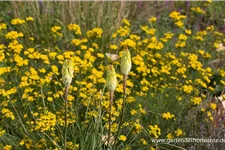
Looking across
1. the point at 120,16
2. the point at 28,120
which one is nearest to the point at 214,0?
the point at 120,16

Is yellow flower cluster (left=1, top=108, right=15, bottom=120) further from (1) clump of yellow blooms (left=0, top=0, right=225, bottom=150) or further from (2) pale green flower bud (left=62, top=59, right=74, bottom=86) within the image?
(2) pale green flower bud (left=62, top=59, right=74, bottom=86)

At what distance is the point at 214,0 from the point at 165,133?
152 inches

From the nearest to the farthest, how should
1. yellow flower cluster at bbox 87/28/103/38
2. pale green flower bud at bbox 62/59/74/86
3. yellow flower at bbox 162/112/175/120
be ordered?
1. pale green flower bud at bbox 62/59/74/86
2. yellow flower at bbox 162/112/175/120
3. yellow flower cluster at bbox 87/28/103/38

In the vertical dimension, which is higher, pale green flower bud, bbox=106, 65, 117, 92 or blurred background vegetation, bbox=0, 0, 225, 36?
pale green flower bud, bbox=106, 65, 117, 92

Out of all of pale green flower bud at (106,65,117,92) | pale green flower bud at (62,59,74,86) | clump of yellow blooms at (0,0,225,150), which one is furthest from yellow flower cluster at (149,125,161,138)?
pale green flower bud at (62,59,74,86)

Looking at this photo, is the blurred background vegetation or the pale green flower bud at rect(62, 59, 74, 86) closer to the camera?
the pale green flower bud at rect(62, 59, 74, 86)

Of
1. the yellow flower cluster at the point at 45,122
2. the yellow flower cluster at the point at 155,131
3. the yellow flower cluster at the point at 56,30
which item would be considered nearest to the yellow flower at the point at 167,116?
the yellow flower cluster at the point at 155,131

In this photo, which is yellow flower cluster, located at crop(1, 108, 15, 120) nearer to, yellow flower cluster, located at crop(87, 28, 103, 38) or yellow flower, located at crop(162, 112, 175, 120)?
yellow flower, located at crop(162, 112, 175, 120)

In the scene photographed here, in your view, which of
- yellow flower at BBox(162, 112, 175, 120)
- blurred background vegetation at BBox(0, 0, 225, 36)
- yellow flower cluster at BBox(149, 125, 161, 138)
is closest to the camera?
yellow flower cluster at BBox(149, 125, 161, 138)

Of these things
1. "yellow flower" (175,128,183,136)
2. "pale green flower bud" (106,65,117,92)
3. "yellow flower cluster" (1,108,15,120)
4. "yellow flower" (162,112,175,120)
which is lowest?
"yellow flower" (175,128,183,136)

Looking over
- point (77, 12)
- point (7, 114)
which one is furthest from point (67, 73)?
point (77, 12)

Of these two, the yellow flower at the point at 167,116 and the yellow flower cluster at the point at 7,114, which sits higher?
the yellow flower cluster at the point at 7,114

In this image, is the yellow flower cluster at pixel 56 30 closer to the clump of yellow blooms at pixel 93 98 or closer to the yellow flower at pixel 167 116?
the clump of yellow blooms at pixel 93 98

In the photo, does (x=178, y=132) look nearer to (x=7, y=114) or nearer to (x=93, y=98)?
(x=93, y=98)
